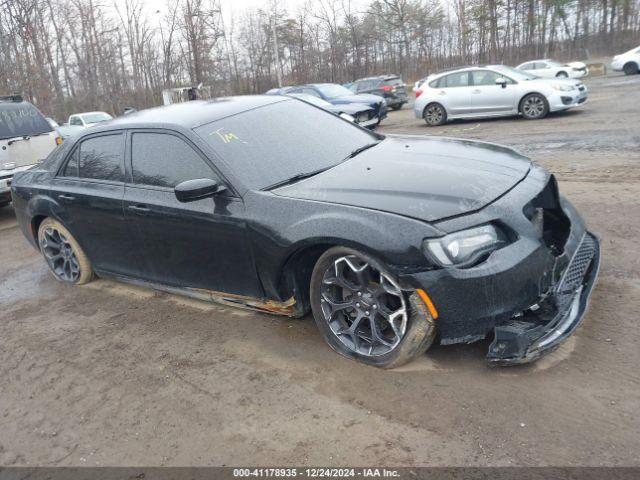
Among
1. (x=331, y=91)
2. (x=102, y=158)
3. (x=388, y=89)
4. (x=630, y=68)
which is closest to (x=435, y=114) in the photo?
(x=331, y=91)

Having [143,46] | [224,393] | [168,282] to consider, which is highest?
[143,46]

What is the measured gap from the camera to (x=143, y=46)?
Result: 130 ft

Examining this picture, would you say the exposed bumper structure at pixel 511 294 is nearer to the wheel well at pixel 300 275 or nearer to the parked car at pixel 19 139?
the wheel well at pixel 300 275

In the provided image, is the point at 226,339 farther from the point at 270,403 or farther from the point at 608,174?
the point at 608,174

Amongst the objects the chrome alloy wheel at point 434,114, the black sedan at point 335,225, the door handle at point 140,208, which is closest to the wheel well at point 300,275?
the black sedan at point 335,225

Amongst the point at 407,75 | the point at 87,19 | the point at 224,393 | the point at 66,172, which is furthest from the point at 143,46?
the point at 224,393

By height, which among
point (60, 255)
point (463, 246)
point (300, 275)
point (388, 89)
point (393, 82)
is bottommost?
point (60, 255)

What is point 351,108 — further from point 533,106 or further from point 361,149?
point 361,149

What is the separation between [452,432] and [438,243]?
37.7 inches

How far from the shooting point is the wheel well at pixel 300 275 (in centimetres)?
338

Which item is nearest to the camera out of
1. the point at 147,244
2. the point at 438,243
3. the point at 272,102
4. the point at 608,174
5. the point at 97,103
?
the point at 438,243

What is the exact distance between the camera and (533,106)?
13.5 metres

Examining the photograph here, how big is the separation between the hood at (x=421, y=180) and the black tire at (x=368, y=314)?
38 centimetres

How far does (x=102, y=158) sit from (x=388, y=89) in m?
19.7
